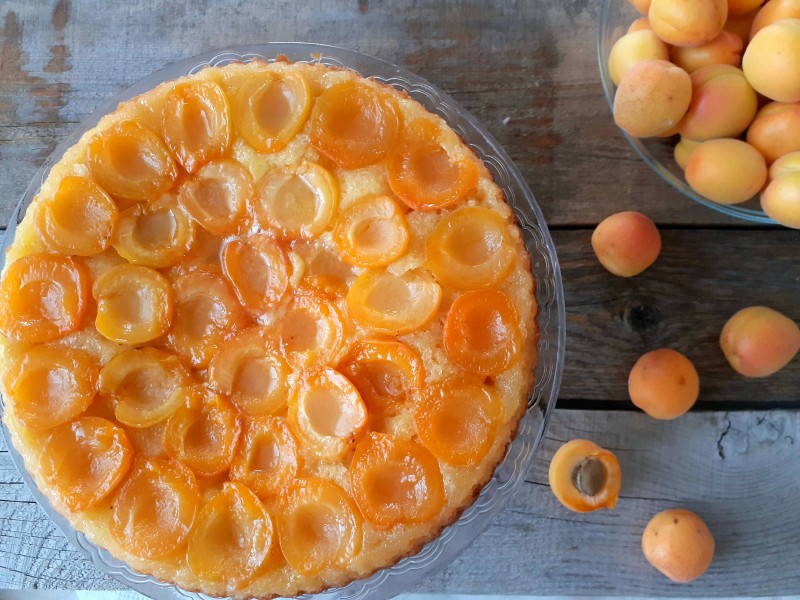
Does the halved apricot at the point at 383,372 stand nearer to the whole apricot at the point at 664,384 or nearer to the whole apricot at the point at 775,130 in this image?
the whole apricot at the point at 664,384

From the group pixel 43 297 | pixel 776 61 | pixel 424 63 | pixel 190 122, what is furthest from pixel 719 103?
pixel 43 297

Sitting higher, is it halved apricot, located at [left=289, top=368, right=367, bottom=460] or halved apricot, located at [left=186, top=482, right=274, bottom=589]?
halved apricot, located at [left=289, top=368, right=367, bottom=460]

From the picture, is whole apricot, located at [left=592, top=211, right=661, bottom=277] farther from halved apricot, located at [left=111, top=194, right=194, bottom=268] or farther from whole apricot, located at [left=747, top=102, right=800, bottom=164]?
halved apricot, located at [left=111, top=194, right=194, bottom=268]

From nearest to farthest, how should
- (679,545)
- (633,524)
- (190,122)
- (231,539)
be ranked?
(231,539)
(190,122)
(679,545)
(633,524)

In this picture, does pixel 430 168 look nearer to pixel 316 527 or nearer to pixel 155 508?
pixel 316 527

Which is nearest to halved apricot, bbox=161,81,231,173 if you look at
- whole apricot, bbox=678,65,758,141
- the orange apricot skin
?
whole apricot, bbox=678,65,758,141

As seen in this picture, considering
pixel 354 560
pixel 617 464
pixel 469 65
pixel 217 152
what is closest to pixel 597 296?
pixel 617 464

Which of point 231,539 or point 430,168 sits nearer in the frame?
point 231,539

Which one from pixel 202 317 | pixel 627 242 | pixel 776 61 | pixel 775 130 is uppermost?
pixel 776 61
